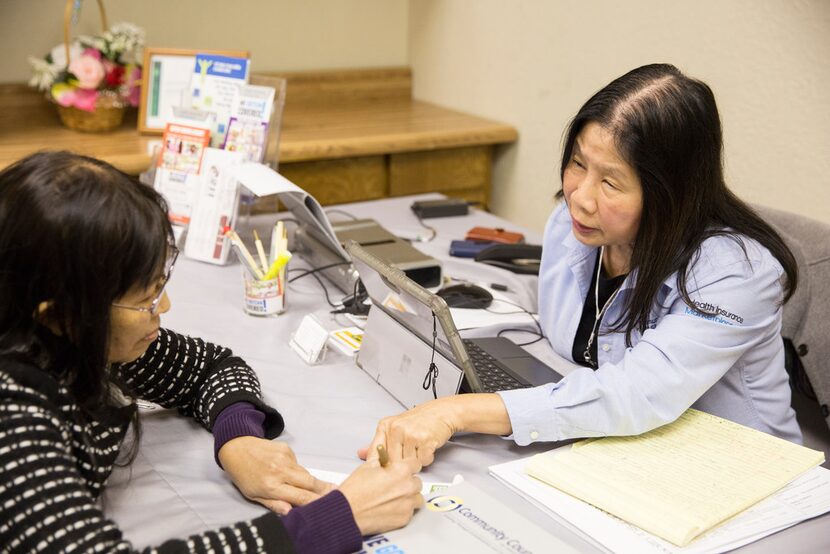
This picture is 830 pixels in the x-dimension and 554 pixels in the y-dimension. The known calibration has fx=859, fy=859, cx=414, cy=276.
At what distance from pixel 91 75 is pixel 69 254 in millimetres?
2001

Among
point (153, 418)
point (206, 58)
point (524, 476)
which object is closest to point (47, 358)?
point (153, 418)

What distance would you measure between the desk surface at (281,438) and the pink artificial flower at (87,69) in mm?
1126

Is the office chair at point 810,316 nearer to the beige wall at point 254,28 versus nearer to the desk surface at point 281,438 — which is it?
the desk surface at point 281,438

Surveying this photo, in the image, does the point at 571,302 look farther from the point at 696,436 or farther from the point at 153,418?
the point at 153,418

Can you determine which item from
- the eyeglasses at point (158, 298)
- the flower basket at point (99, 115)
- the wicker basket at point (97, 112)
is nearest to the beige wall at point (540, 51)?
the wicker basket at point (97, 112)

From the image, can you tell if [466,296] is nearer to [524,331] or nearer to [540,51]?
[524,331]

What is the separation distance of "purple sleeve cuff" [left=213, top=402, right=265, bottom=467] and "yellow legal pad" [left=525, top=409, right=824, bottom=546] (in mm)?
383

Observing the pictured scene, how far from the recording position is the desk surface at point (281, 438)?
1052mm

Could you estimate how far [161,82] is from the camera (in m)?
2.78

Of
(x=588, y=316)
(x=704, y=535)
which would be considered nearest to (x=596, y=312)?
(x=588, y=316)

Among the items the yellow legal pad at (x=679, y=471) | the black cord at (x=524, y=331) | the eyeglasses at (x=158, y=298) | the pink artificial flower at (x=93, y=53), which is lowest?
the black cord at (x=524, y=331)

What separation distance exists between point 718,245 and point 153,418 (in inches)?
35.6

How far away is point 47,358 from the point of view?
0.96 meters

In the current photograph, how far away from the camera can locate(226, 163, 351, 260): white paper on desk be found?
1.77m
